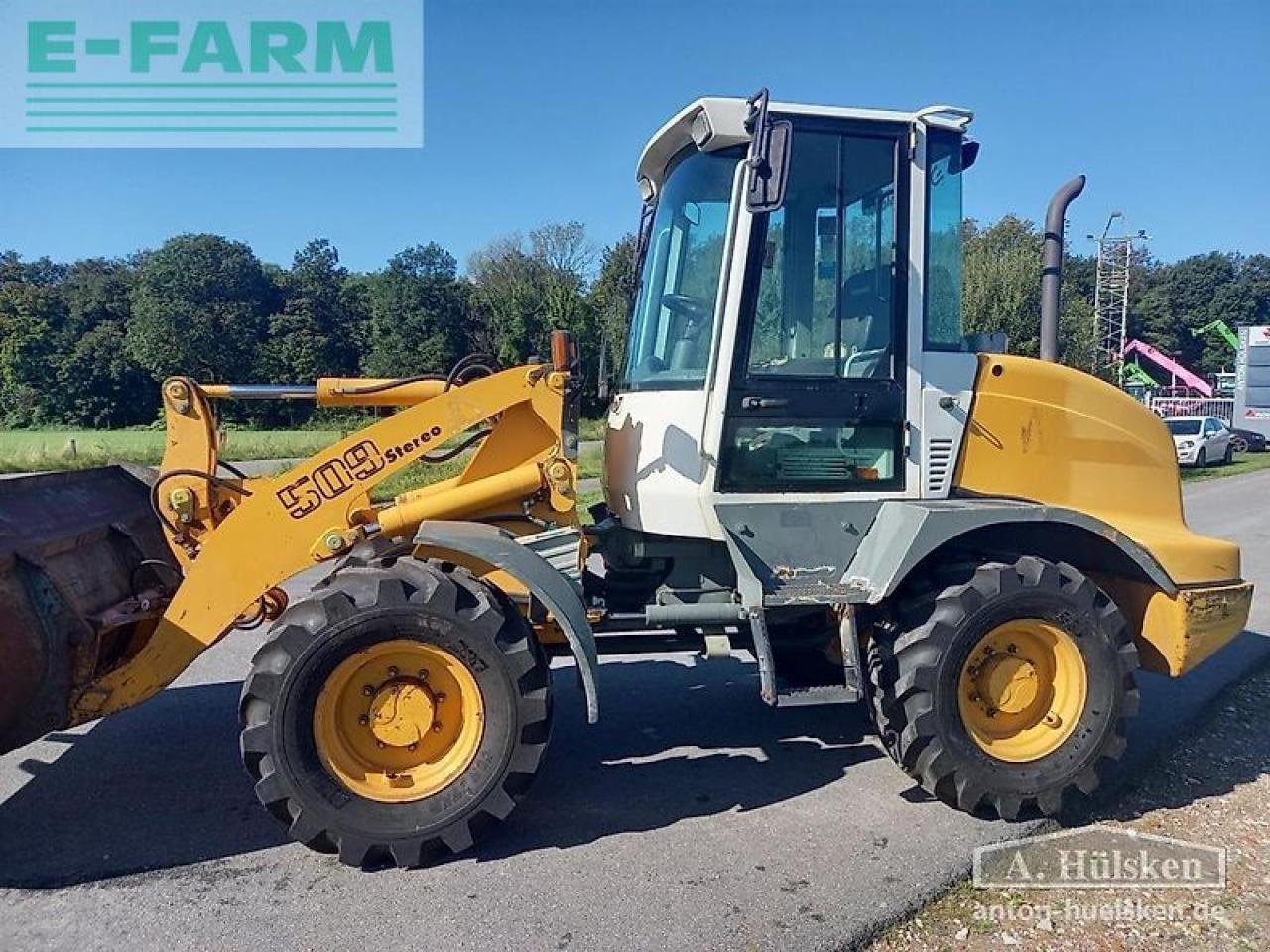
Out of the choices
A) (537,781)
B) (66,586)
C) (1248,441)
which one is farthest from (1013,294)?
(1248,441)

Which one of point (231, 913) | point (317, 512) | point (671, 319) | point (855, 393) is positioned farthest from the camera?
point (671, 319)

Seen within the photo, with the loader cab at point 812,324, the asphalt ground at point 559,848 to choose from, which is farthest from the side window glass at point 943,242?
the asphalt ground at point 559,848

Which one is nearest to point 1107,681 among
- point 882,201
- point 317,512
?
point 882,201

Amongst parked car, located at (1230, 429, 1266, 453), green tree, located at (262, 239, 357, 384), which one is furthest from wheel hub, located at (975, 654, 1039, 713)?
green tree, located at (262, 239, 357, 384)

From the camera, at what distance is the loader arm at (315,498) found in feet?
12.1

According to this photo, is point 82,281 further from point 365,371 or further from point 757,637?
point 757,637

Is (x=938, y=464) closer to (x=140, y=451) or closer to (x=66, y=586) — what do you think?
(x=66, y=586)

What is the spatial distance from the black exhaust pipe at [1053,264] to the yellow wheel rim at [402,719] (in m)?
3.38

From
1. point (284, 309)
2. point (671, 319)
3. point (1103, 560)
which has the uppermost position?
point (284, 309)

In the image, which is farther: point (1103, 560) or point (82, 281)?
point (82, 281)

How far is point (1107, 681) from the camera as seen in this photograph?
13.0 ft

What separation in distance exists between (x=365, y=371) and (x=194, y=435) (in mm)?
45030

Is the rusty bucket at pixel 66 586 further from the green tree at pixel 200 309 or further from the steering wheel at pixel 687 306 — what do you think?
the green tree at pixel 200 309

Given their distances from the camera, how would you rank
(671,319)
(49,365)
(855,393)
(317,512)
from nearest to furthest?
(317,512)
(855,393)
(671,319)
(49,365)
